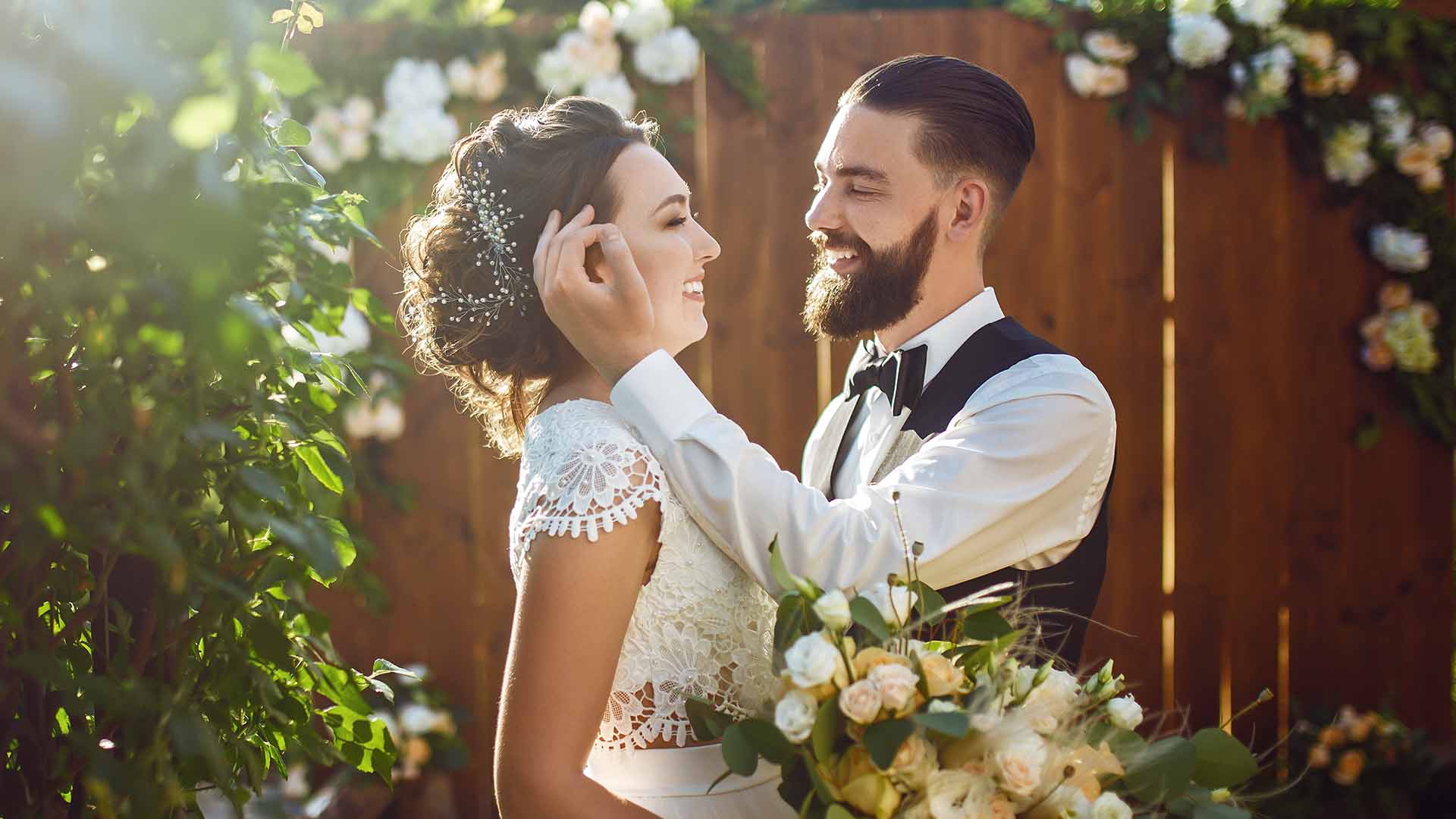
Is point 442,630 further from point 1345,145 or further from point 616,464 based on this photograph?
point 1345,145

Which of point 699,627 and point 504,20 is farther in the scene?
point 504,20

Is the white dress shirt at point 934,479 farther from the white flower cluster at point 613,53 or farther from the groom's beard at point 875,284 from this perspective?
the white flower cluster at point 613,53

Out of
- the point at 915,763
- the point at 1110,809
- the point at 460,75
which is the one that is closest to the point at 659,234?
the point at 915,763

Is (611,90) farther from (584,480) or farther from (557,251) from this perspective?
(584,480)

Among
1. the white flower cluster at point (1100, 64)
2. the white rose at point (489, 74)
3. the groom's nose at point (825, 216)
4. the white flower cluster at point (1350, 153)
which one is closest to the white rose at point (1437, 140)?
the white flower cluster at point (1350, 153)

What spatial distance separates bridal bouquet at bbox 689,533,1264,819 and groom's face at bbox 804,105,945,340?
114 centimetres

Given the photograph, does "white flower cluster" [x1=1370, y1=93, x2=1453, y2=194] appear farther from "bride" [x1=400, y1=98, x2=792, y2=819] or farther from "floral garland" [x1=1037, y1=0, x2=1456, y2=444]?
"bride" [x1=400, y1=98, x2=792, y2=819]

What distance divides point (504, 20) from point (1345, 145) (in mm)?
2701

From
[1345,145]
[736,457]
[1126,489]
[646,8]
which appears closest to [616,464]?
[736,457]

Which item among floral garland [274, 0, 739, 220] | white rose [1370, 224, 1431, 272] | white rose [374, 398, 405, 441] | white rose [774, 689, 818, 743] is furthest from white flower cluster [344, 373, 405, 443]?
white rose [1370, 224, 1431, 272]

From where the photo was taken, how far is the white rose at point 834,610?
1350 mm

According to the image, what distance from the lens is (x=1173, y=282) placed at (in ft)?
12.9

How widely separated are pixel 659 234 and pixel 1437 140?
3.11 meters

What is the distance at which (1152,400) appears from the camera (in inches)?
155
